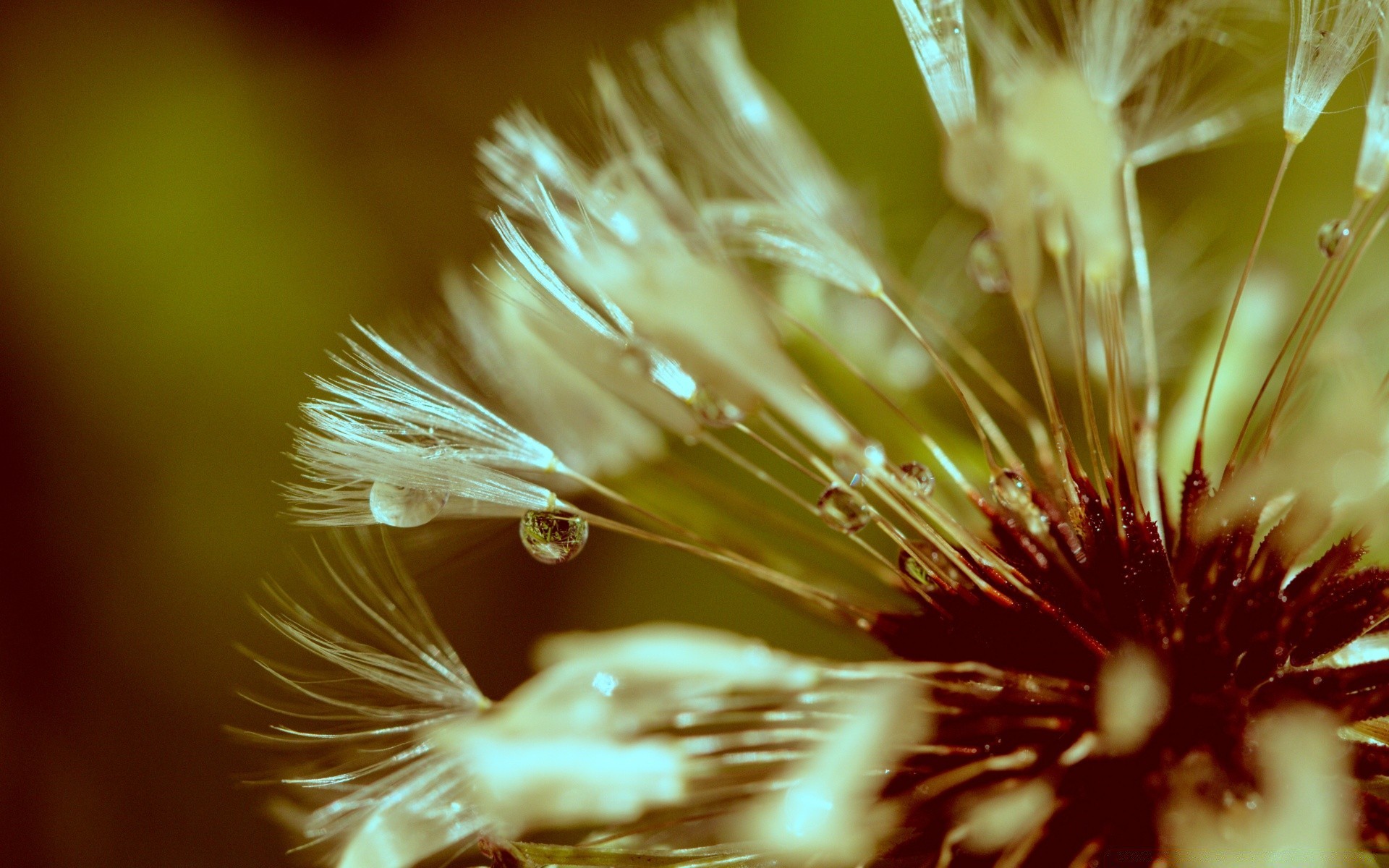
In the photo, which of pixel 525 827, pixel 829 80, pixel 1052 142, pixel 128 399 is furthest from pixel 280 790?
pixel 829 80

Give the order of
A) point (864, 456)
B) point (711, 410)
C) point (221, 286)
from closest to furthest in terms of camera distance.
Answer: point (864, 456) < point (711, 410) < point (221, 286)

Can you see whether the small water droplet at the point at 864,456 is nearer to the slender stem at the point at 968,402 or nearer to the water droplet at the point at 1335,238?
the slender stem at the point at 968,402

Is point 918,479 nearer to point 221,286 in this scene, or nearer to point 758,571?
point 758,571

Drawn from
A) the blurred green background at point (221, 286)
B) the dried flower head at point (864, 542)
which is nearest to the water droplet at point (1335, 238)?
the dried flower head at point (864, 542)

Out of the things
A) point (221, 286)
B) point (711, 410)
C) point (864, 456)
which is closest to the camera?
point (864, 456)

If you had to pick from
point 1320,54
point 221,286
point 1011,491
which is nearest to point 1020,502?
point 1011,491

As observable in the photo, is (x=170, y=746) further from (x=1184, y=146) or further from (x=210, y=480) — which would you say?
(x=1184, y=146)

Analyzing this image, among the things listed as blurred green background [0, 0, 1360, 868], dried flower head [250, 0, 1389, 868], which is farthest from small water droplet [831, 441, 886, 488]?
blurred green background [0, 0, 1360, 868]

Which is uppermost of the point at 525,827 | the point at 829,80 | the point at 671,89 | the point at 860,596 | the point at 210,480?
the point at 829,80
